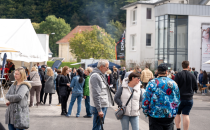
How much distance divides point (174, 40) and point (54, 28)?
5637 centimetres

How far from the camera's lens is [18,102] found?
18.6 feet

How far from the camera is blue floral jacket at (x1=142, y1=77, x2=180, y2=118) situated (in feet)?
15.7

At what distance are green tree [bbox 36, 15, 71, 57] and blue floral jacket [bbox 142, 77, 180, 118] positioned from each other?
8082 cm

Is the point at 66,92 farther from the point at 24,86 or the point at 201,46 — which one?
the point at 201,46

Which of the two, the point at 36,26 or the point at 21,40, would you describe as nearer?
the point at 21,40

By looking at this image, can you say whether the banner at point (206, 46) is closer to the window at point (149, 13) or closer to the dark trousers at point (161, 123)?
the window at point (149, 13)

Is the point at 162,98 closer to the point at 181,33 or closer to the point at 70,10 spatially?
the point at 181,33

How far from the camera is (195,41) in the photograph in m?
35.1

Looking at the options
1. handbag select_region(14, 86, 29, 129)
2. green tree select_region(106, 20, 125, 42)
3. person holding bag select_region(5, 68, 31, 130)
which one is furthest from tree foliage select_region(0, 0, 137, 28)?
handbag select_region(14, 86, 29, 129)

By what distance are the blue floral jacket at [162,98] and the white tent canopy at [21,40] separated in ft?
43.2

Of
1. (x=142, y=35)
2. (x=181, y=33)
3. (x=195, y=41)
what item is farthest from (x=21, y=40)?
(x=142, y=35)

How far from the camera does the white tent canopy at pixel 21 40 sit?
17469mm

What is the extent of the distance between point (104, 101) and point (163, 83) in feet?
5.30

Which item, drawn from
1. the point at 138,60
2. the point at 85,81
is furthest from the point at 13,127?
the point at 138,60
